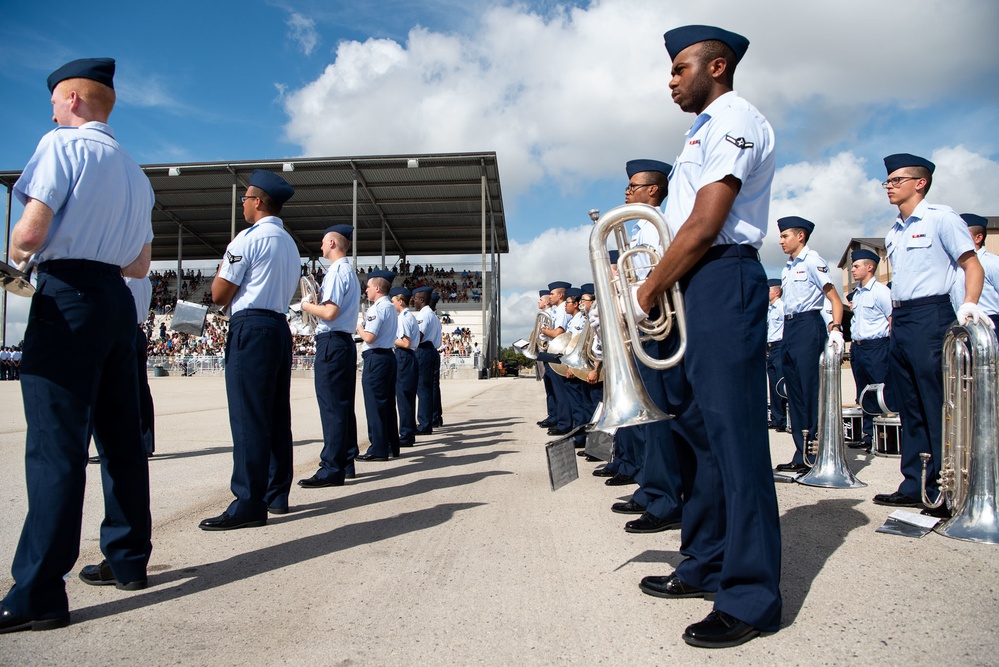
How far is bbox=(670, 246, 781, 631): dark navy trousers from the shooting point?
2309mm

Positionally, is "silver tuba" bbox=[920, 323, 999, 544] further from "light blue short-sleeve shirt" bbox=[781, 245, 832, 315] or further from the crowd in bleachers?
the crowd in bleachers

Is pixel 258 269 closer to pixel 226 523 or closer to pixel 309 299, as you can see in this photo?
pixel 226 523

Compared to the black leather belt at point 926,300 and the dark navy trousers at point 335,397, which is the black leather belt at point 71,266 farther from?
the black leather belt at point 926,300

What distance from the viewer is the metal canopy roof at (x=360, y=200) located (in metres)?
33.0

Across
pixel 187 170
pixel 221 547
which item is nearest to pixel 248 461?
pixel 221 547

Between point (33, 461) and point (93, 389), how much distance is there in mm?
324

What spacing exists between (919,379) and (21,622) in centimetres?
477

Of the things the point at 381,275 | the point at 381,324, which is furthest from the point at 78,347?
the point at 381,275

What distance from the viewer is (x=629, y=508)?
14.1ft

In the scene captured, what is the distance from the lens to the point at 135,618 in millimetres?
2516

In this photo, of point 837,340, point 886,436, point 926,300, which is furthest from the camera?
point 886,436

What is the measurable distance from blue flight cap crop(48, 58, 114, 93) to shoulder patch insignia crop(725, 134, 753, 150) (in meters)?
2.61

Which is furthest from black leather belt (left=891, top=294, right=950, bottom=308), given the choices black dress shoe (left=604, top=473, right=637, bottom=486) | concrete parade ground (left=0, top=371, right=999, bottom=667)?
black dress shoe (left=604, top=473, right=637, bottom=486)

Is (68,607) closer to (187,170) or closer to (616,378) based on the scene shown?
(616,378)
